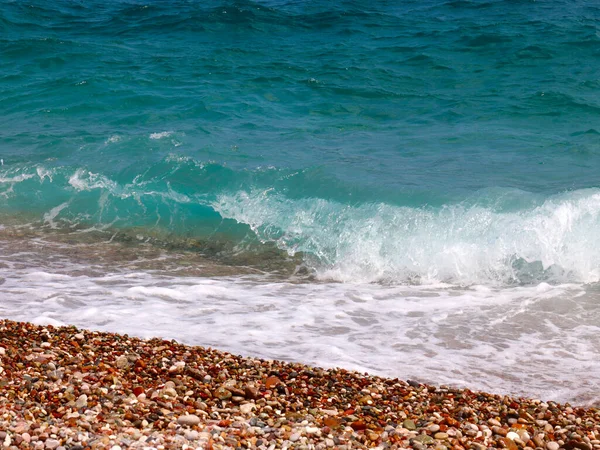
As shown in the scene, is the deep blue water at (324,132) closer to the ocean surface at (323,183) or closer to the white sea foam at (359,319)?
the ocean surface at (323,183)

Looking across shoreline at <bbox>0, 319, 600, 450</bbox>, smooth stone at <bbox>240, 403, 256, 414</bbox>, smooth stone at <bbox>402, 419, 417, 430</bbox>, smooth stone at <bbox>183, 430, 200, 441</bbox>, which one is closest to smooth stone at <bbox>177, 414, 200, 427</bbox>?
shoreline at <bbox>0, 319, 600, 450</bbox>

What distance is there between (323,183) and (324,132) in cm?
237

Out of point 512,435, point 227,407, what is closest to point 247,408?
point 227,407

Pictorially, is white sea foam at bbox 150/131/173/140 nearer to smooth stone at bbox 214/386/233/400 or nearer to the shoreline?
the shoreline

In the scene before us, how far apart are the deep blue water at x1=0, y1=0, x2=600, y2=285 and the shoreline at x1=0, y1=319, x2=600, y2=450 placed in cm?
359

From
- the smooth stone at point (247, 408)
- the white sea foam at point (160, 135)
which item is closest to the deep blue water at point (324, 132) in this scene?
the white sea foam at point (160, 135)

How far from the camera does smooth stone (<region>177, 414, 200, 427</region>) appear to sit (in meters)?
4.26

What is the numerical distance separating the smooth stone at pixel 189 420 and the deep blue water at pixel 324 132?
15.0 ft

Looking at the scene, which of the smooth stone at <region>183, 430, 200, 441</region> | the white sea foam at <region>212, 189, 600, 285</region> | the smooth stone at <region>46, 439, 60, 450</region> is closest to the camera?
the smooth stone at <region>46, 439, 60, 450</region>

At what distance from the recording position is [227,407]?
461 cm

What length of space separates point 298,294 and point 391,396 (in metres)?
2.94

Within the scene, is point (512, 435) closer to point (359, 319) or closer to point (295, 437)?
point (295, 437)

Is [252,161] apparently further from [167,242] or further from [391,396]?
[391,396]

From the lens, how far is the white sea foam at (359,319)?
5930mm
